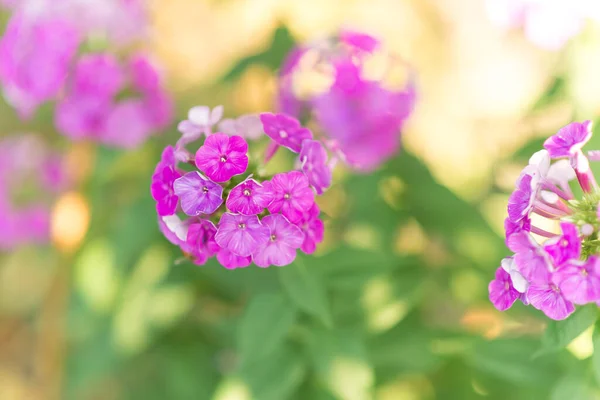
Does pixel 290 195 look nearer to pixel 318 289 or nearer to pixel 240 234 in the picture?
pixel 240 234

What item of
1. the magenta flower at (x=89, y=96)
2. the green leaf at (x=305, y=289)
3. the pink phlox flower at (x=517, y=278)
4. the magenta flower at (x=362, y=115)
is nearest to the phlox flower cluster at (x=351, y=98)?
the magenta flower at (x=362, y=115)

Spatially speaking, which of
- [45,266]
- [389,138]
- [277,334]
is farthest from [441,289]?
[45,266]

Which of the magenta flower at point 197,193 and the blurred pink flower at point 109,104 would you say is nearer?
the magenta flower at point 197,193

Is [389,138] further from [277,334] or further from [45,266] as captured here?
[45,266]

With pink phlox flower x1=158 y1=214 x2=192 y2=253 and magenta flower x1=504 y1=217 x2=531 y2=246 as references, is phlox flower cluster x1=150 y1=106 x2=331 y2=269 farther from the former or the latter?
magenta flower x1=504 y1=217 x2=531 y2=246

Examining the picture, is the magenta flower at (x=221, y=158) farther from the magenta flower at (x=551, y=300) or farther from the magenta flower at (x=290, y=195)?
the magenta flower at (x=551, y=300)

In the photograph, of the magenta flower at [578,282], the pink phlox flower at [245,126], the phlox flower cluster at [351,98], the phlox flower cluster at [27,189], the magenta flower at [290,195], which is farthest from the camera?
the phlox flower cluster at [27,189]
